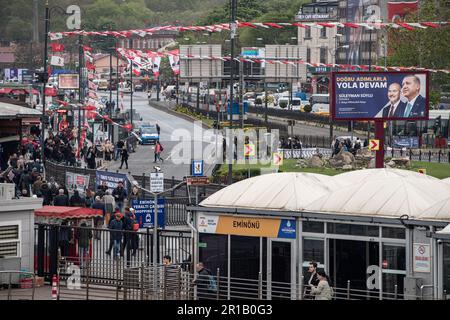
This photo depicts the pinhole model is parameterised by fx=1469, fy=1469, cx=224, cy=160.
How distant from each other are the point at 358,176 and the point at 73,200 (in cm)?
1440

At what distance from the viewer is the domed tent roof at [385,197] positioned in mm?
25547

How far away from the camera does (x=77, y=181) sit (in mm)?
49062

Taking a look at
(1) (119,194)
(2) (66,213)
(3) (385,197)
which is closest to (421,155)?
(1) (119,194)

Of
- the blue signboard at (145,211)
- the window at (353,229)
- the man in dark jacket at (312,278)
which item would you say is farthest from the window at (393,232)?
the blue signboard at (145,211)

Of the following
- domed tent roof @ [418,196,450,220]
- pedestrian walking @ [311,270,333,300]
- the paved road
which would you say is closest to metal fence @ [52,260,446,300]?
pedestrian walking @ [311,270,333,300]

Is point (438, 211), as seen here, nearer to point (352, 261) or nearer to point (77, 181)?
point (352, 261)

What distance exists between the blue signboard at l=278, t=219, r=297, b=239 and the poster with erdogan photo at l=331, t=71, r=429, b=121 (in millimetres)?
18589

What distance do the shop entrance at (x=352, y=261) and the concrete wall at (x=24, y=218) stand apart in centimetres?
736

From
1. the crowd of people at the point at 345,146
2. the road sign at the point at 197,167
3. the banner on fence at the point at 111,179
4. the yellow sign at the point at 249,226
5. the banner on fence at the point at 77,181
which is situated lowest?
the crowd of people at the point at 345,146

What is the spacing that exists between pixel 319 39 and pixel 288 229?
470 feet

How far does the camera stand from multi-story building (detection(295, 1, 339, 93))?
160925 mm

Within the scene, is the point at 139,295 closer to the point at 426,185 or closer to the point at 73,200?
the point at 426,185

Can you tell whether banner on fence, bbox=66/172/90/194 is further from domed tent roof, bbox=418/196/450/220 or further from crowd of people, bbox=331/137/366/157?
domed tent roof, bbox=418/196/450/220

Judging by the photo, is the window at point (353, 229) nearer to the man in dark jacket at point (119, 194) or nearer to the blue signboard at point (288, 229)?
the blue signboard at point (288, 229)
